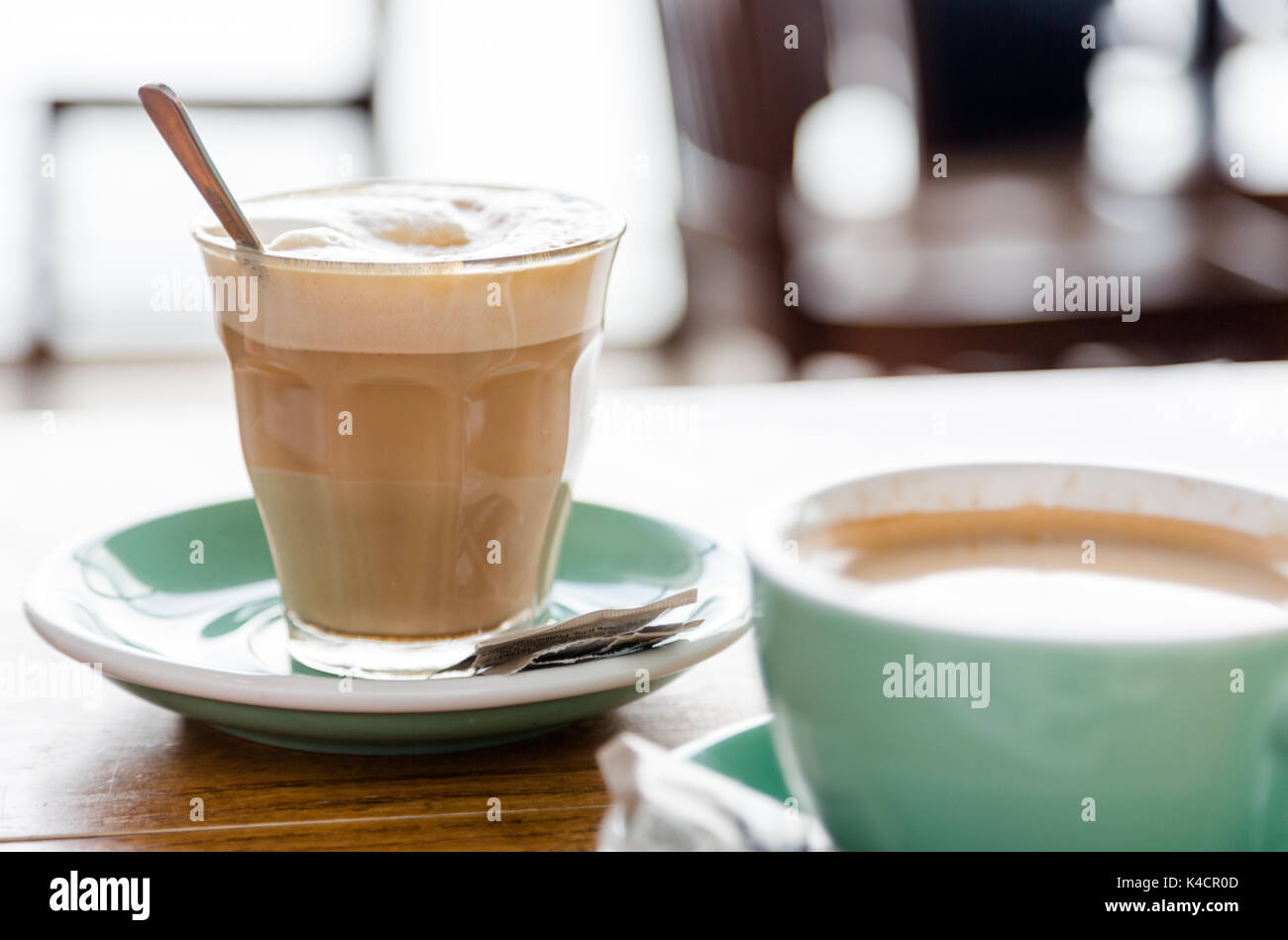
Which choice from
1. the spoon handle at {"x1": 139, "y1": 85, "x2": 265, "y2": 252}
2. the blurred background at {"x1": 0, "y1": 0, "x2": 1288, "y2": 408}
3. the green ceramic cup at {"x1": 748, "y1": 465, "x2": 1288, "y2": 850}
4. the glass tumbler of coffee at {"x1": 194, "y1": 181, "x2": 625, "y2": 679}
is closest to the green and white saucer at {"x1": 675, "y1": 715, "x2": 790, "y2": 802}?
the green ceramic cup at {"x1": 748, "y1": 465, "x2": 1288, "y2": 850}

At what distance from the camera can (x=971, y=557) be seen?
19.3 inches

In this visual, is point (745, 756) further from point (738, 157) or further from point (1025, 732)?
point (738, 157)

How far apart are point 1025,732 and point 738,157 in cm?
241

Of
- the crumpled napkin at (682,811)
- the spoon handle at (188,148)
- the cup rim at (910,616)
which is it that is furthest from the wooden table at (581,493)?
the spoon handle at (188,148)

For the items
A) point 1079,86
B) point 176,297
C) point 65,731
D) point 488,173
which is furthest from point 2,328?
point 65,731

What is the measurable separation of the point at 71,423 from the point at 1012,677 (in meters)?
0.87

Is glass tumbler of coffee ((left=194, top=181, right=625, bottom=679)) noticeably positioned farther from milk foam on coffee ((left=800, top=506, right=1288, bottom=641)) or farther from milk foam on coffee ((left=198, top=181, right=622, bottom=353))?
milk foam on coffee ((left=800, top=506, right=1288, bottom=641))

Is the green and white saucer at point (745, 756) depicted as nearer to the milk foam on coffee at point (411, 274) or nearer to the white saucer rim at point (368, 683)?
the white saucer rim at point (368, 683)

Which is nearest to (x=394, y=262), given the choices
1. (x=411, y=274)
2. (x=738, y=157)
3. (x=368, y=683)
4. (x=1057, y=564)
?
(x=411, y=274)

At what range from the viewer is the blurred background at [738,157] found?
2.54 meters

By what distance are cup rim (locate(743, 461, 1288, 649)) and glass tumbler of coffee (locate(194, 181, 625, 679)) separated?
0.21 meters

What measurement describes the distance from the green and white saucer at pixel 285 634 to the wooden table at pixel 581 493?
0.07 ft

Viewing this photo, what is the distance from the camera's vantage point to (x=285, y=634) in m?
0.71
